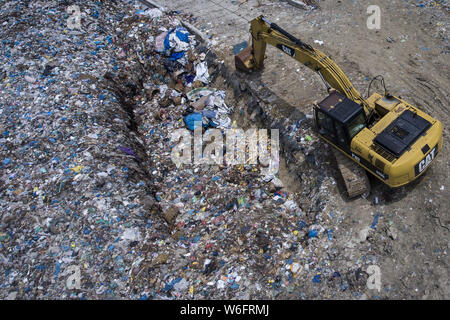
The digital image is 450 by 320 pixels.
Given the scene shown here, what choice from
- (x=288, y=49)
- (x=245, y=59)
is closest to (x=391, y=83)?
(x=288, y=49)

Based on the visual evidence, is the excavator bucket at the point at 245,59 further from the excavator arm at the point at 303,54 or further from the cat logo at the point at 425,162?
the cat logo at the point at 425,162

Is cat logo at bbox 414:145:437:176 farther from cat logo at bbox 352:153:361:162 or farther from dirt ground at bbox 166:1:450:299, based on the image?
cat logo at bbox 352:153:361:162

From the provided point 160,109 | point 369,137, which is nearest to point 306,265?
point 369,137

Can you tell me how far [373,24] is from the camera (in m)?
10.4

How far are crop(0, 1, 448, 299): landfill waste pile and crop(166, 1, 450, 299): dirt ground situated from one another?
23 cm

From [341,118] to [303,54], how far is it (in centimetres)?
192

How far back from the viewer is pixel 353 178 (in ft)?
21.1

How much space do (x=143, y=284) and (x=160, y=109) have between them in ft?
18.2

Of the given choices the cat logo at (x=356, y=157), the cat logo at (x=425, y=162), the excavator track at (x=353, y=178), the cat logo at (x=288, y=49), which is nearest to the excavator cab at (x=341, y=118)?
the cat logo at (x=356, y=157)

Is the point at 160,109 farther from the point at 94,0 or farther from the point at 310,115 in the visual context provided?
the point at 94,0

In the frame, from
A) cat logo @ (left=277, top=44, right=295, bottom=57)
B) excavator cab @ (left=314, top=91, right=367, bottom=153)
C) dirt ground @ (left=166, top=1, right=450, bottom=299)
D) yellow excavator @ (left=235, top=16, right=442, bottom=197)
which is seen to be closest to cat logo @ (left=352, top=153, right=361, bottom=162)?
yellow excavator @ (left=235, top=16, right=442, bottom=197)

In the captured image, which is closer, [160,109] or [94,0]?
[160,109]

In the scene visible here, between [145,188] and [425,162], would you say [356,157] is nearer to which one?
[425,162]

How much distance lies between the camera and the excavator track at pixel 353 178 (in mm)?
6359
